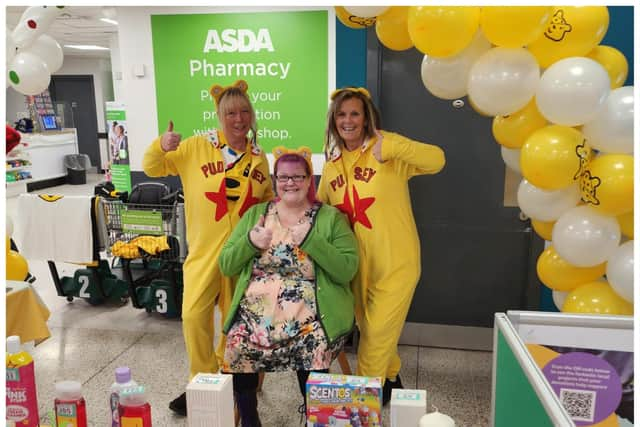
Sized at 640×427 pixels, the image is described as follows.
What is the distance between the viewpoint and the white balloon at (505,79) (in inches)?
73.7

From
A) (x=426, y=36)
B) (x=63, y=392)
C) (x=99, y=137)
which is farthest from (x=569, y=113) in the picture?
(x=99, y=137)

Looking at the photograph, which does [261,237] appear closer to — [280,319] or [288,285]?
[288,285]

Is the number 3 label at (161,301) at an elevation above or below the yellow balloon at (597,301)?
below

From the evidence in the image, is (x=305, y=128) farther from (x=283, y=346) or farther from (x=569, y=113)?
(x=569, y=113)

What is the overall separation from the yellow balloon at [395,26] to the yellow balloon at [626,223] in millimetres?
1098

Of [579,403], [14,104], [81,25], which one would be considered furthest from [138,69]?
[14,104]

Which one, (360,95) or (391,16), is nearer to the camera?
(391,16)

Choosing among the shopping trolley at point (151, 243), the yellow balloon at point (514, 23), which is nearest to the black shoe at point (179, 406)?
the shopping trolley at point (151, 243)

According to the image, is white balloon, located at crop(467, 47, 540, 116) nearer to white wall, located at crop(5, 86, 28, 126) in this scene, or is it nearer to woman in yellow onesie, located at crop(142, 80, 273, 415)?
woman in yellow onesie, located at crop(142, 80, 273, 415)

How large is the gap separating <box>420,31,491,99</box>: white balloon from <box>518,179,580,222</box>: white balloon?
49cm

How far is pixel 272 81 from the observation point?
14.5ft

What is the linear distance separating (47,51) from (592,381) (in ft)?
10.0

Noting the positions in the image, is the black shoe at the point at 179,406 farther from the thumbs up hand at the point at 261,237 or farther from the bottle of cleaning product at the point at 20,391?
the bottle of cleaning product at the point at 20,391

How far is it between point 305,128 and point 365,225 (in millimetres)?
2182
